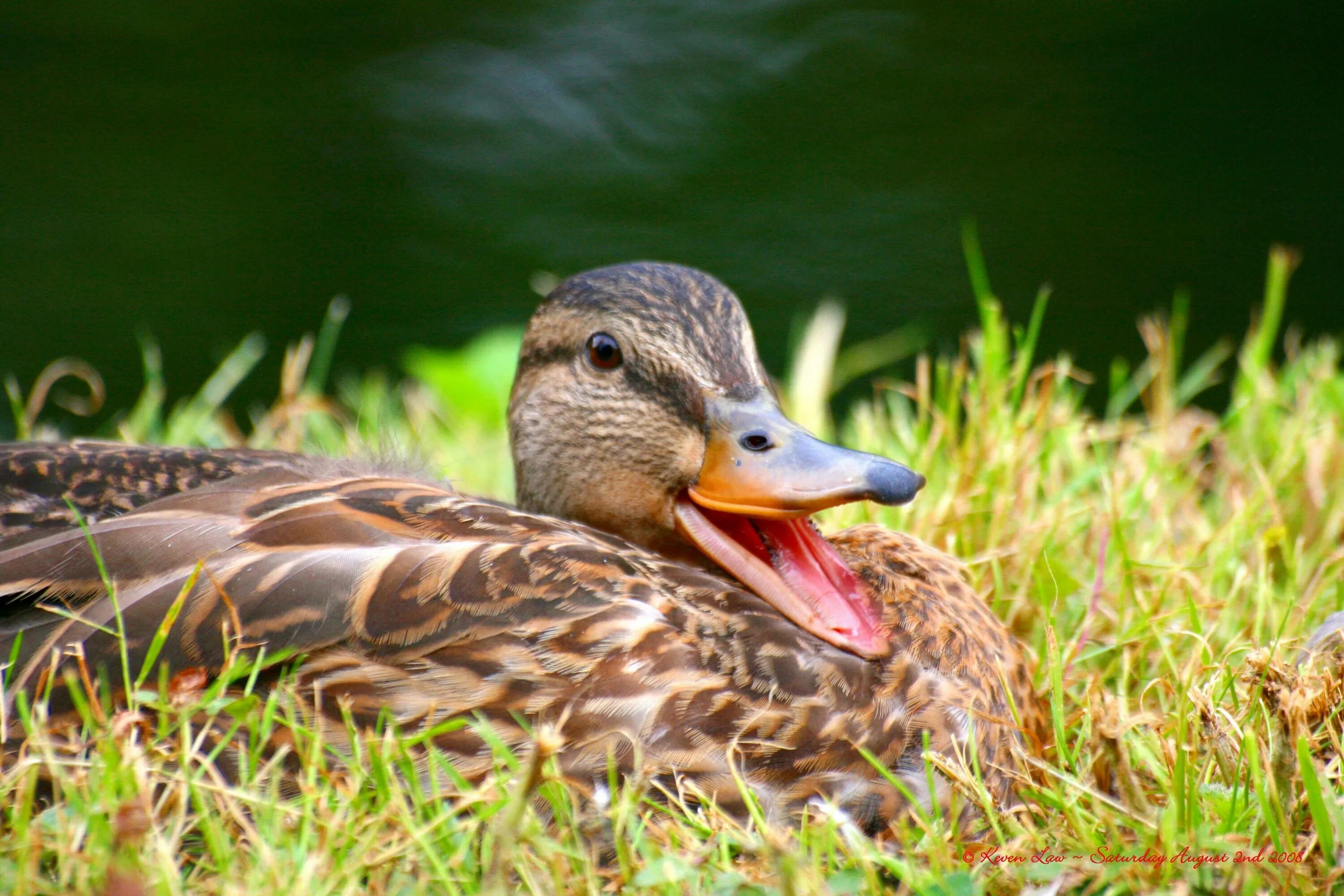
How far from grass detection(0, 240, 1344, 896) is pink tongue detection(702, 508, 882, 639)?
34 cm

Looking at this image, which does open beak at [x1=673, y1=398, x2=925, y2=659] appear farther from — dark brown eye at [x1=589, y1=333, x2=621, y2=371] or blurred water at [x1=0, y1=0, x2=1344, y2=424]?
blurred water at [x1=0, y1=0, x2=1344, y2=424]

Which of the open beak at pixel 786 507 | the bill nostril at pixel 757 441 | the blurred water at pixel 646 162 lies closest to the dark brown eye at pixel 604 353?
the open beak at pixel 786 507

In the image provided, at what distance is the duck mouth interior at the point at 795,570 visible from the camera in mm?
2449

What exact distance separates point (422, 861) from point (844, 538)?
1.21 metres

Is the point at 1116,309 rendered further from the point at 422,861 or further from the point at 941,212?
the point at 422,861

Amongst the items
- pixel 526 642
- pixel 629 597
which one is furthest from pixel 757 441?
pixel 526 642

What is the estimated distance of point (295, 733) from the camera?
7.00 feet

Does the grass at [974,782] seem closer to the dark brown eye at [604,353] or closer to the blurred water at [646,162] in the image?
the dark brown eye at [604,353]

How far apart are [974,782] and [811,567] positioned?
508 millimetres

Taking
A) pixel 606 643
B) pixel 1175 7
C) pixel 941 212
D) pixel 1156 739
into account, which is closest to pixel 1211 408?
pixel 941 212

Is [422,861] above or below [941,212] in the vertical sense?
below

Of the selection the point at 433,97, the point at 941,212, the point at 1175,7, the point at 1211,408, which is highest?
the point at 1175,7

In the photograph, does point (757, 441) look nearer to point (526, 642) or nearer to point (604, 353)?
point (604, 353)

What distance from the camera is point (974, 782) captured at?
222cm
